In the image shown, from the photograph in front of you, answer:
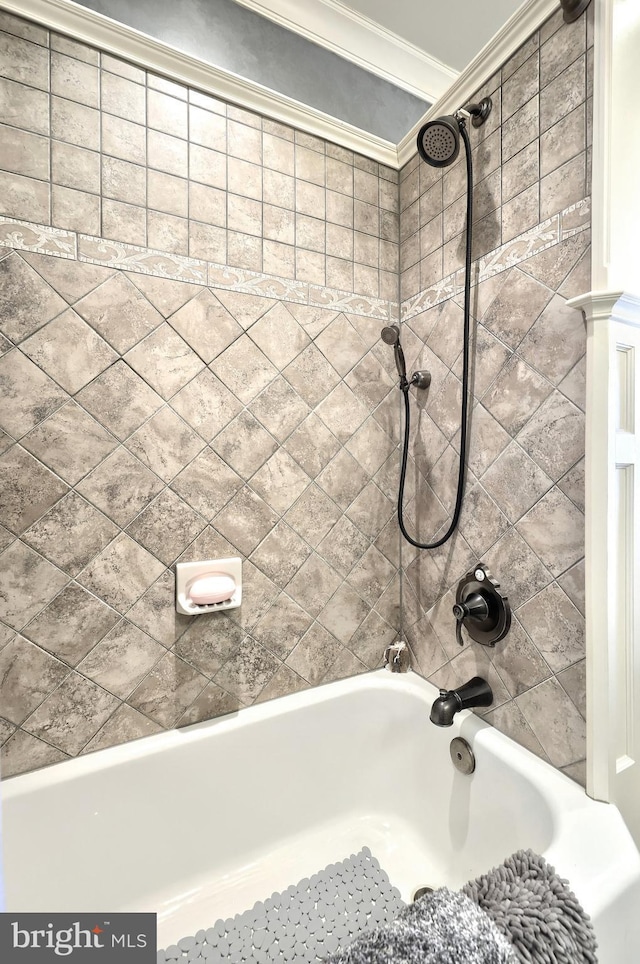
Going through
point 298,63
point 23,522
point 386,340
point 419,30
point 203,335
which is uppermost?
point 419,30

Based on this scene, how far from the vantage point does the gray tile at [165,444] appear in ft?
3.95

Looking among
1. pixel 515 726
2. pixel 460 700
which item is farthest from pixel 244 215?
pixel 515 726

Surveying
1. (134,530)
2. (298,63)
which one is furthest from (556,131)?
(134,530)

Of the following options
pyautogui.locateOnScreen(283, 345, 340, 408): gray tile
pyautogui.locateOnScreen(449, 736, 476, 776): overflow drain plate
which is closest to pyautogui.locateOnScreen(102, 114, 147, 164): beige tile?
pyautogui.locateOnScreen(283, 345, 340, 408): gray tile

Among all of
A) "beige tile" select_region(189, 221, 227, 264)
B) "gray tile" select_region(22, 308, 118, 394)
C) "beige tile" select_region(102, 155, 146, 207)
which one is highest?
"beige tile" select_region(102, 155, 146, 207)

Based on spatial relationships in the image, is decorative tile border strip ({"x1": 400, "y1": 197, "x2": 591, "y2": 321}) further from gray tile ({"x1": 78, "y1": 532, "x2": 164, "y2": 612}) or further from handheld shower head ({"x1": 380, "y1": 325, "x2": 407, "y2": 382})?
gray tile ({"x1": 78, "y1": 532, "x2": 164, "y2": 612})

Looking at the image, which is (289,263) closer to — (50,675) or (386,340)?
(386,340)

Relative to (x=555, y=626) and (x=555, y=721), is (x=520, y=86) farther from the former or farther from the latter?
(x=555, y=721)

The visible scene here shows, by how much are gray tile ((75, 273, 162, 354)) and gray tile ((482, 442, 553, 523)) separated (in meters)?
1.02

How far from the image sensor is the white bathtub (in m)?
1.04

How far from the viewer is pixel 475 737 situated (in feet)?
3.98

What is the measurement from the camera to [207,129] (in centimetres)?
126

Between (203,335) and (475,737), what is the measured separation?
1.36 metres

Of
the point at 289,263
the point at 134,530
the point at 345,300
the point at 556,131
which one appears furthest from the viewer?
the point at 345,300
